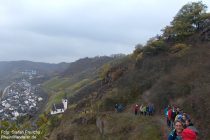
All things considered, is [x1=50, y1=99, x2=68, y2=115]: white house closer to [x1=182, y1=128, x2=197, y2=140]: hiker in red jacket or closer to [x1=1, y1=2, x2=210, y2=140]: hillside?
[x1=1, y1=2, x2=210, y2=140]: hillside

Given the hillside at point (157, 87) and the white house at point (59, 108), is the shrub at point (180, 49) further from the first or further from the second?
the white house at point (59, 108)

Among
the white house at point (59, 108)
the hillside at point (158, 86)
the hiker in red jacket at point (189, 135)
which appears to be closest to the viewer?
the hiker in red jacket at point (189, 135)

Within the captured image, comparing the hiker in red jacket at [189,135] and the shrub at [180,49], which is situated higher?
the shrub at [180,49]

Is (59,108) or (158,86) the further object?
(59,108)

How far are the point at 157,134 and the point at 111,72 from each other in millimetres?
33840

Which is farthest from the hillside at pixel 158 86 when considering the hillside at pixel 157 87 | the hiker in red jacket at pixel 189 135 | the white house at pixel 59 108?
the white house at pixel 59 108

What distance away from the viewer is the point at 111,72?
59.4 metres

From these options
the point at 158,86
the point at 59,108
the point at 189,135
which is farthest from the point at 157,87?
the point at 59,108

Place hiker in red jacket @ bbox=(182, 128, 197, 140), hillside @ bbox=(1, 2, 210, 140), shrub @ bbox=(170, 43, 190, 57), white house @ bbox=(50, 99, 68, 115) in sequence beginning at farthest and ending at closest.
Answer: white house @ bbox=(50, 99, 68, 115) < shrub @ bbox=(170, 43, 190, 57) < hillside @ bbox=(1, 2, 210, 140) < hiker in red jacket @ bbox=(182, 128, 197, 140)

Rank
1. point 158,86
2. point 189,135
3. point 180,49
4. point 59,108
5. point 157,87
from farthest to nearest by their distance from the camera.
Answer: point 59,108
point 180,49
point 157,87
point 158,86
point 189,135

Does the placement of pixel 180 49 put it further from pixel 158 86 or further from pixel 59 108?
pixel 59 108

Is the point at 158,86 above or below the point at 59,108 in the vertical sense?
above

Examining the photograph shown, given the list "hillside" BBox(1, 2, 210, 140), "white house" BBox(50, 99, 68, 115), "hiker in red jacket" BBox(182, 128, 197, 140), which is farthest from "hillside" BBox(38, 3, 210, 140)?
A: "white house" BBox(50, 99, 68, 115)

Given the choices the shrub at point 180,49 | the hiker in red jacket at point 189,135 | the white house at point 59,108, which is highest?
the shrub at point 180,49
